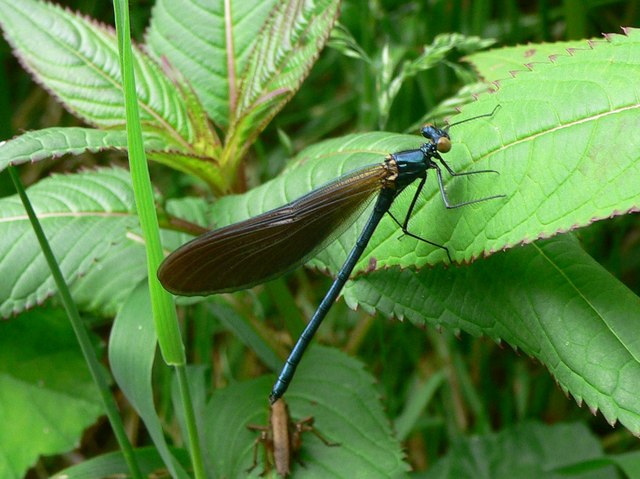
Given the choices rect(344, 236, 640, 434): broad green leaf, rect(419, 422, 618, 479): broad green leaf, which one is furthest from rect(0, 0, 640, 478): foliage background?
rect(344, 236, 640, 434): broad green leaf

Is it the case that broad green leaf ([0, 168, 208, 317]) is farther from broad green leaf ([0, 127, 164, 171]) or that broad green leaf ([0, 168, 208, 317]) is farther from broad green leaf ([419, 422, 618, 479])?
broad green leaf ([419, 422, 618, 479])

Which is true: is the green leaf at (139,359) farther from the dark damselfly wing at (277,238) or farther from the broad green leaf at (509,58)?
the broad green leaf at (509,58)

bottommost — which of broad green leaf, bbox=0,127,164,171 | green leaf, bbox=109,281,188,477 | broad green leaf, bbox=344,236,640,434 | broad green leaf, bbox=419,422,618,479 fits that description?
broad green leaf, bbox=419,422,618,479

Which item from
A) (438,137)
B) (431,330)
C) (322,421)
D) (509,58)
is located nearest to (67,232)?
(322,421)

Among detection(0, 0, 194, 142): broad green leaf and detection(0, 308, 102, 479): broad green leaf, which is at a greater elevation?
detection(0, 0, 194, 142): broad green leaf

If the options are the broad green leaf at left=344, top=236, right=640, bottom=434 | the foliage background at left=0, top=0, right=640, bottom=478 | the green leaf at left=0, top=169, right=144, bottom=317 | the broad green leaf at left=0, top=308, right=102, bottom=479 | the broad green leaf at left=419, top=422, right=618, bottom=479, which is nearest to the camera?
the broad green leaf at left=344, top=236, right=640, bottom=434

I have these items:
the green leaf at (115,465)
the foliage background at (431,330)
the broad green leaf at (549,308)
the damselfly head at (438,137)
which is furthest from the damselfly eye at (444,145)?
the green leaf at (115,465)
